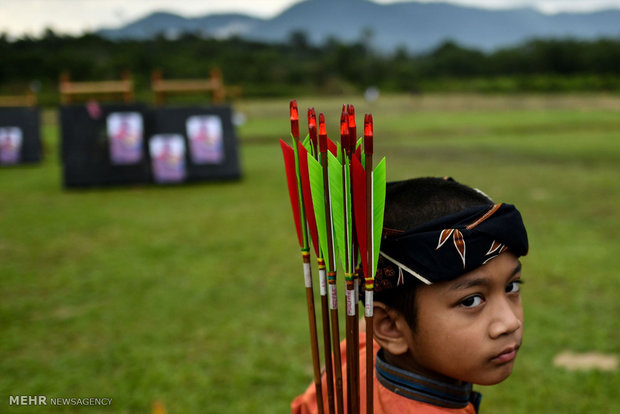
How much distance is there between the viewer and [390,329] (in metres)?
1.27

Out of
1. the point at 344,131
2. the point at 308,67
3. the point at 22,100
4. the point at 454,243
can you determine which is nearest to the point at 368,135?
the point at 344,131

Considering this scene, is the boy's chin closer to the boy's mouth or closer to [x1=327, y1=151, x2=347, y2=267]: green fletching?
the boy's mouth

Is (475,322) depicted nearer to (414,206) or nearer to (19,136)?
(414,206)

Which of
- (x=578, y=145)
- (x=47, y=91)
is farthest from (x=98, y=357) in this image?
(x=47, y=91)

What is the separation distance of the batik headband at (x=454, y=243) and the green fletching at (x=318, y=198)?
0.55 ft

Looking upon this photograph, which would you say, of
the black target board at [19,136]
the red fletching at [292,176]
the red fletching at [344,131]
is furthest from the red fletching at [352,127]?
the black target board at [19,136]

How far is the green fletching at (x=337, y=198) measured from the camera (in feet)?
3.24

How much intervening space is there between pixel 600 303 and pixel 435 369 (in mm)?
2715

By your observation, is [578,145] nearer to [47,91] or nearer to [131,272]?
[131,272]

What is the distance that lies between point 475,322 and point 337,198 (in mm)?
421

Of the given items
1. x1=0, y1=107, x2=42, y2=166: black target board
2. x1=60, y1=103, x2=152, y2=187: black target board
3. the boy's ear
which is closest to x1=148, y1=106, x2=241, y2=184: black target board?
x1=60, y1=103, x2=152, y2=187: black target board

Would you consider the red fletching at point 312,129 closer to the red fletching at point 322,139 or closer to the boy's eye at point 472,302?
the red fletching at point 322,139

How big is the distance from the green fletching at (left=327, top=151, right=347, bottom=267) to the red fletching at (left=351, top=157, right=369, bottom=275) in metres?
0.02

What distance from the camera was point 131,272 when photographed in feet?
14.2
